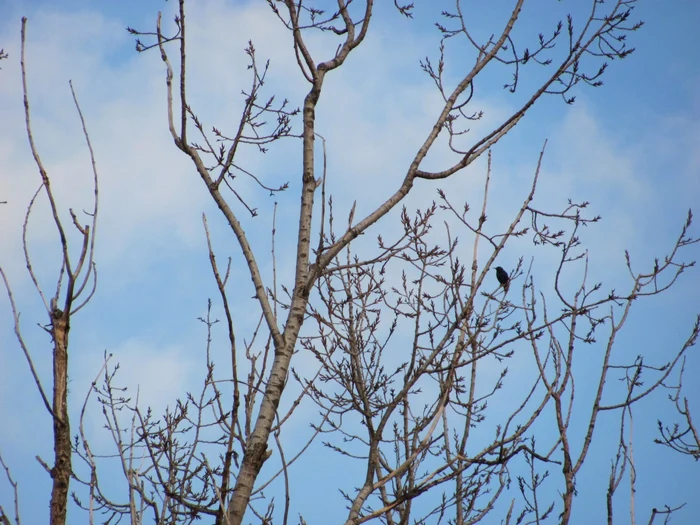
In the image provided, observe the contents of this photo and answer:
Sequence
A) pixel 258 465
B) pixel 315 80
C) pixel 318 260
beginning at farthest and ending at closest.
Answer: pixel 315 80
pixel 318 260
pixel 258 465

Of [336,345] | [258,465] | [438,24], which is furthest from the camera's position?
[336,345]

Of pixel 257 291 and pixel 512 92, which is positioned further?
pixel 512 92

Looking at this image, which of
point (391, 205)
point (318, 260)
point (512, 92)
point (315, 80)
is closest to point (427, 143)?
point (391, 205)

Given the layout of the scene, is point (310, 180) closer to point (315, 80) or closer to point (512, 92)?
point (315, 80)

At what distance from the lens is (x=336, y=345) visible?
4594mm

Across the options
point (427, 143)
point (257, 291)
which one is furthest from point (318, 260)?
point (427, 143)

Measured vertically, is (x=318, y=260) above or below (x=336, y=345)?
below

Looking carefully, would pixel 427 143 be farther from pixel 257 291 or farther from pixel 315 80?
pixel 257 291

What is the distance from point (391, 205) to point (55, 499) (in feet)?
5.49

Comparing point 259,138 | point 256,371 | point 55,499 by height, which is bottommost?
point 55,499

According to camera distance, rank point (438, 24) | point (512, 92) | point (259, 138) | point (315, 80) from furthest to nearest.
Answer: point (438, 24), point (512, 92), point (259, 138), point (315, 80)

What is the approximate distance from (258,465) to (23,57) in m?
1.60

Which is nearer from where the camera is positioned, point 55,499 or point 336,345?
point 55,499

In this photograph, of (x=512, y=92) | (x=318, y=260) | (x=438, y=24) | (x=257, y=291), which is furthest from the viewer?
(x=438, y=24)
